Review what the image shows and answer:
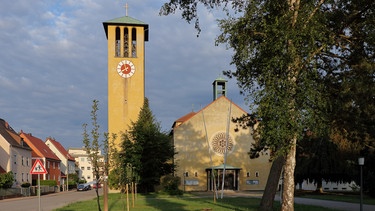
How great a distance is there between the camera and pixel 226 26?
11.5m

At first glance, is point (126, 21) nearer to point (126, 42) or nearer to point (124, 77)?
point (126, 42)

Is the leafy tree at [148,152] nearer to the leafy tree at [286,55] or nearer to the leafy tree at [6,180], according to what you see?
the leafy tree at [6,180]

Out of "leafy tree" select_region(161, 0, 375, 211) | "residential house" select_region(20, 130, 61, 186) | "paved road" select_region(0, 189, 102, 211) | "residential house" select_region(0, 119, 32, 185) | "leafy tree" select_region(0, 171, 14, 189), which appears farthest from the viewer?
"residential house" select_region(20, 130, 61, 186)

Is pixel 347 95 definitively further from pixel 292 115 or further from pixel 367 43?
pixel 292 115

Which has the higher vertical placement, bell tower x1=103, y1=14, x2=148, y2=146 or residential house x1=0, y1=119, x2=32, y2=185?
bell tower x1=103, y1=14, x2=148, y2=146

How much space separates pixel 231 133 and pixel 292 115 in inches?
1734

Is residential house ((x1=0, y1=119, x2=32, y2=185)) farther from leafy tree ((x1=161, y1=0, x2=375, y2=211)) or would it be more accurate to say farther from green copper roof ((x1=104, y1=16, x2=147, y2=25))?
leafy tree ((x1=161, y1=0, x2=375, y2=211))

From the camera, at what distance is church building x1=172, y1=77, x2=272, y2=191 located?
5281 centimetres

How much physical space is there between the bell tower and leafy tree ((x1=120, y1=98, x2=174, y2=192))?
13.4 ft

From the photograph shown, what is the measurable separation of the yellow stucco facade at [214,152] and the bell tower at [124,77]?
8062 mm

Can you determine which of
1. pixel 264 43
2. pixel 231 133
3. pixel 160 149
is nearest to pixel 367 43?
pixel 264 43

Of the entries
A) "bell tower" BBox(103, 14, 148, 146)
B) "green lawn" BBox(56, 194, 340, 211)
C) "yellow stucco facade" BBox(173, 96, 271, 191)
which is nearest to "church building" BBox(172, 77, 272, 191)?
"yellow stucco facade" BBox(173, 96, 271, 191)

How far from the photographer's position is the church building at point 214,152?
173 ft

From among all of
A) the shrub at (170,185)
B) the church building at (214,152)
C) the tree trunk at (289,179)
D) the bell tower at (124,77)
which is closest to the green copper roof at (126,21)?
the bell tower at (124,77)
